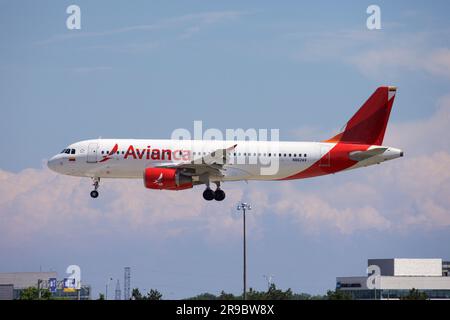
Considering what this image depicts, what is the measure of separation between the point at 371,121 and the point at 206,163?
18.9m

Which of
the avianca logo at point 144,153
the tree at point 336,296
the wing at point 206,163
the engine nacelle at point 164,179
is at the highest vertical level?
the avianca logo at point 144,153

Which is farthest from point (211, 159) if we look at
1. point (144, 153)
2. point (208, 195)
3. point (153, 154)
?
point (144, 153)

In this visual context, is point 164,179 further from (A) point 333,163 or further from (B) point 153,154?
(A) point 333,163

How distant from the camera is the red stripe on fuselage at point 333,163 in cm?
9838

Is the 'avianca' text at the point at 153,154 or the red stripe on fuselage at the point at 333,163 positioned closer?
the 'avianca' text at the point at 153,154

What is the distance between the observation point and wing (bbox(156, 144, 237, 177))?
94.3 m

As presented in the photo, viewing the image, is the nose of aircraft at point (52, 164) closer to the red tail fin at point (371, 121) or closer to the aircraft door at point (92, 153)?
the aircraft door at point (92, 153)

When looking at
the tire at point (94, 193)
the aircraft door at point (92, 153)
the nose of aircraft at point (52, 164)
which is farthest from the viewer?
the tire at point (94, 193)

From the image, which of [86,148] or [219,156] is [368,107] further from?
[86,148]

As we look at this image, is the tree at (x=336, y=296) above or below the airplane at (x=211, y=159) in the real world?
below

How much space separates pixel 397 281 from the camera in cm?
16238

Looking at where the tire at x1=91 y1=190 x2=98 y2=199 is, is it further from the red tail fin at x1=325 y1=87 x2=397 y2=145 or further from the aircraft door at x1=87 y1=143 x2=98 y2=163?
the red tail fin at x1=325 y1=87 x2=397 y2=145

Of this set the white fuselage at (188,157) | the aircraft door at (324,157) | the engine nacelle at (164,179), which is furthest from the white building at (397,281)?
the engine nacelle at (164,179)
